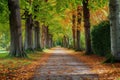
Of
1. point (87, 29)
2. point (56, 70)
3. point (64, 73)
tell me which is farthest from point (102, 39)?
point (64, 73)

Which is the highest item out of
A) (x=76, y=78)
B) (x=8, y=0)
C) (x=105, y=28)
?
(x=8, y=0)

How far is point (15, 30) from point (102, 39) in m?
7.18

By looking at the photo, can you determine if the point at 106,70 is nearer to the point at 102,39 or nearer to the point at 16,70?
the point at 16,70

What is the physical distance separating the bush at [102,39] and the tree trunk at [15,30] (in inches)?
256

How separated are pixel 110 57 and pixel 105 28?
710 cm

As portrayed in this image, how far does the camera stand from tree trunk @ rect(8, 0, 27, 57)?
26.9 m

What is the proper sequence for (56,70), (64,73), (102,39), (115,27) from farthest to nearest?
1. (102,39)
2. (115,27)
3. (56,70)
4. (64,73)

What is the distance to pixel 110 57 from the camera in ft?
68.6

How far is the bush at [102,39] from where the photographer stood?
27.0 m

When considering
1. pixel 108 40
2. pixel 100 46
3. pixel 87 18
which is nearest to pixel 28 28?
pixel 87 18

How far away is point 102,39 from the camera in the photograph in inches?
1133

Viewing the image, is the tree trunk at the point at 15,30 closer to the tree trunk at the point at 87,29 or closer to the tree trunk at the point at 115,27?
the tree trunk at the point at 115,27

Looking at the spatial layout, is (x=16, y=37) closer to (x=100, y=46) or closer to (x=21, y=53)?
(x=21, y=53)

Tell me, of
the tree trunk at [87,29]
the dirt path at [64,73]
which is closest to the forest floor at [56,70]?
the dirt path at [64,73]
